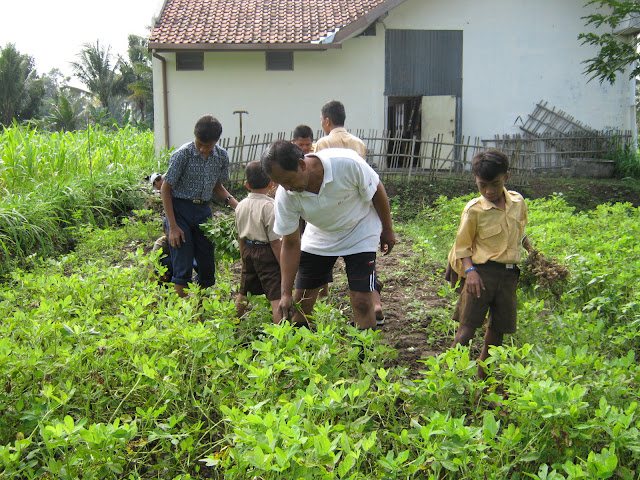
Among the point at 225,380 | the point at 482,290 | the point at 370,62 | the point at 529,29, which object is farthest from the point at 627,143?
the point at 225,380

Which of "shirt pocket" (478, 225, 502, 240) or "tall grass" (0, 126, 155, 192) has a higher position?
"tall grass" (0, 126, 155, 192)

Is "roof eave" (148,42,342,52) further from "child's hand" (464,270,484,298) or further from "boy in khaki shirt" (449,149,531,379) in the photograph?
"child's hand" (464,270,484,298)

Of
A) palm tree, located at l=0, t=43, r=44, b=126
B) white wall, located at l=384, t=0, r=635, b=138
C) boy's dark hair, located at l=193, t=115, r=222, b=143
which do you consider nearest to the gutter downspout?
white wall, located at l=384, t=0, r=635, b=138

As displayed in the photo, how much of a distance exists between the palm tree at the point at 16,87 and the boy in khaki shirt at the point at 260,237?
36.4 metres

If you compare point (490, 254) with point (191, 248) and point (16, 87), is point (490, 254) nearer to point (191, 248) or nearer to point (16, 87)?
point (191, 248)

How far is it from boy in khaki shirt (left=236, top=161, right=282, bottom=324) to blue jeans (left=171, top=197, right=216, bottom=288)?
2.16ft

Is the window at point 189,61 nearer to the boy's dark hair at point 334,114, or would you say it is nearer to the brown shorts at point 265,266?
the boy's dark hair at point 334,114

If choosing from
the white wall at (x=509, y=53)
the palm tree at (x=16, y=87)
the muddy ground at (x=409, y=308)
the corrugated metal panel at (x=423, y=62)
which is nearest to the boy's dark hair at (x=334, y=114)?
the muddy ground at (x=409, y=308)

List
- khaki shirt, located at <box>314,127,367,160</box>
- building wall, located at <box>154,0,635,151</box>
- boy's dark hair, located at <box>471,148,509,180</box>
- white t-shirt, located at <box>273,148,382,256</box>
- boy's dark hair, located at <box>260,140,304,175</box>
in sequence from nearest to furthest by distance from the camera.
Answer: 1. boy's dark hair, located at <box>260,140,304,175</box>
2. boy's dark hair, located at <box>471,148,509,180</box>
3. white t-shirt, located at <box>273,148,382,256</box>
4. khaki shirt, located at <box>314,127,367,160</box>
5. building wall, located at <box>154,0,635,151</box>

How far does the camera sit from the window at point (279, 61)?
1617 centimetres

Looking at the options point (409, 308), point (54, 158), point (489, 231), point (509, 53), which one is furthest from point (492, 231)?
point (509, 53)

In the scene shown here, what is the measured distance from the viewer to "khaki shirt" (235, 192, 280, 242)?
A: 435 centimetres

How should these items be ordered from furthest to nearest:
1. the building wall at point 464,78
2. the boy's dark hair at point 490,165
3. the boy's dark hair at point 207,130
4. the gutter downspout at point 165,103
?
the building wall at point 464,78 < the gutter downspout at point 165,103 < the boy's dark hair at point 207,130 < the boy's dark hair at point 490,165

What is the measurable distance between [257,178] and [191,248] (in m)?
0.98
